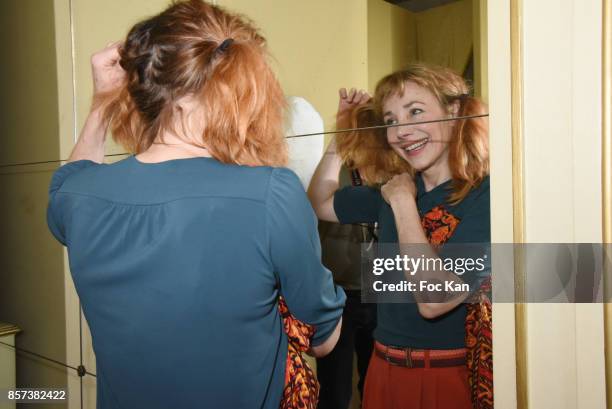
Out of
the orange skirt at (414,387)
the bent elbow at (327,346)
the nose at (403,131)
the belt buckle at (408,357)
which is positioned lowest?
the orange skirt at (414,387)

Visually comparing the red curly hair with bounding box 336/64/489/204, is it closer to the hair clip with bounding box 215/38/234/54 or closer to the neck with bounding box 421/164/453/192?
the neck with bounding box 421/164/453/192

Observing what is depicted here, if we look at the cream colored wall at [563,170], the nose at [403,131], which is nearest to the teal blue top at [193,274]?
the nose at [403,131]

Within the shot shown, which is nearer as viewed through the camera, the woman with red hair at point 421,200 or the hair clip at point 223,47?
the hair clip at point 223,47

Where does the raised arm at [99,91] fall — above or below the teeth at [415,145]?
above

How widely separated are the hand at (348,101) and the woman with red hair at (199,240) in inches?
7.8

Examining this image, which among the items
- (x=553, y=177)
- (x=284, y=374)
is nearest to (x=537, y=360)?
(x=553, y=177)

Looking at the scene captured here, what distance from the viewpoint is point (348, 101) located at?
3.62ft

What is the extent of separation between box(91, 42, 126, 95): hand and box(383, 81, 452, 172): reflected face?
0.52 m

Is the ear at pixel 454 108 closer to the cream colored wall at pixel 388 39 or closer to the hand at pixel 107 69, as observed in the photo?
the cream colored wall at pixel 388 39

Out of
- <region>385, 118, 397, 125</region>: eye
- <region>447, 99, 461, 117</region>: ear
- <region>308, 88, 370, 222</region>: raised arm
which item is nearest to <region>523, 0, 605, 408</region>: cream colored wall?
<region>447, 99, 461, 117</region>: ear

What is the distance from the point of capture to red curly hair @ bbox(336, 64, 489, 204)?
0.96 m

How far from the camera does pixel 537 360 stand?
0.97 meters

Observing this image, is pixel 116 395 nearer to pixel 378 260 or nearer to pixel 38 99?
pixel 378 260

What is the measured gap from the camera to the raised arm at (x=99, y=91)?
Answer: 1.07 metres
